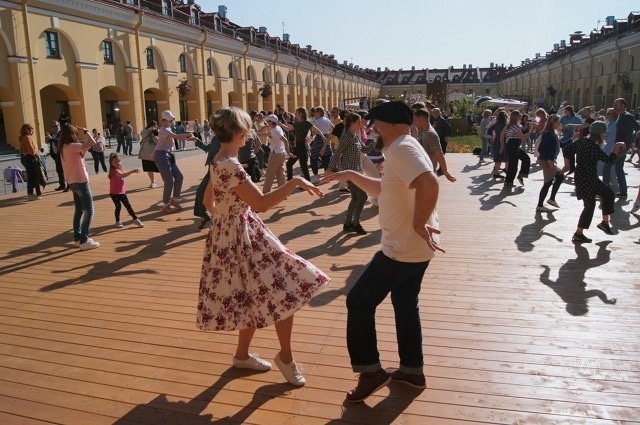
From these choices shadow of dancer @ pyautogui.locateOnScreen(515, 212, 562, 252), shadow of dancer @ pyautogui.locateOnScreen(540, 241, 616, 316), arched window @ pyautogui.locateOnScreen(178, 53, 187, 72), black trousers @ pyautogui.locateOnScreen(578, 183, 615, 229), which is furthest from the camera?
arched window @ pyautogui.locateOnScreen(178, 53, 187, 72)

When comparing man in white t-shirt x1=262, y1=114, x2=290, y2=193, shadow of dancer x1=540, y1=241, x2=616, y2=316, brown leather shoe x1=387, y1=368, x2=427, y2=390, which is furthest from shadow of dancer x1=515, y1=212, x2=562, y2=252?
man in white t-shirt x1=262, y1=114, x2=290, y2=193

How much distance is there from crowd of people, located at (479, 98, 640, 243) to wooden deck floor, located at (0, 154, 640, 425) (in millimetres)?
660

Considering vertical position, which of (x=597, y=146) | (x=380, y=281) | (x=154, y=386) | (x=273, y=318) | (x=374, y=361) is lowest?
(x=154, y=386)

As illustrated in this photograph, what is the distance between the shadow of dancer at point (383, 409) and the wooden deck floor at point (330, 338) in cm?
1

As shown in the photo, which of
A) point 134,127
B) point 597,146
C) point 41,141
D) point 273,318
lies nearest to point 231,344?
point 273,318

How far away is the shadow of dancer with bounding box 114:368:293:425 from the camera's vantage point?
3.17 metres

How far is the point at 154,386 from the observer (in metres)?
3.57

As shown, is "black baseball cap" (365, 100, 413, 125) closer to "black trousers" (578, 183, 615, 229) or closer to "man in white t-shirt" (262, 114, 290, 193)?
"black trousers" (578, 183, 615, 229)

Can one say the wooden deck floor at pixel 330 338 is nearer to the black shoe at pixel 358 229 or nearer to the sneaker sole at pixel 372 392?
the sneaker sole at pixel 372 392

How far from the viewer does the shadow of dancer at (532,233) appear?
6.96 m

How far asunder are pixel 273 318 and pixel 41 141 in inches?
877

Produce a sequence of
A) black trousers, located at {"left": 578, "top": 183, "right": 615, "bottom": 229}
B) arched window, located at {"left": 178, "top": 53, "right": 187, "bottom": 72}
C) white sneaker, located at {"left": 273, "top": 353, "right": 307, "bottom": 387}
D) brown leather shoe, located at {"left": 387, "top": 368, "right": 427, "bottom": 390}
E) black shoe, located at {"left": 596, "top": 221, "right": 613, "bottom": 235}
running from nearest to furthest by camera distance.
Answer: brown leather shoe, located at {"left": 387, "top": 368, "right": 427, "bottom": 390}
white sneaker, located at {"left": 273, "top": 353, "right": 307, "bottom": 387}
black trousers, located at {"left": 578, "top": 183, "right": 615, "bottom": 229}
black shoe, located at {"left": 596, "top": 221, "right": 613, "bottom": 235}
arched window, located at {"left": 178, "top": 53, "right": 187, "bottom": 72}

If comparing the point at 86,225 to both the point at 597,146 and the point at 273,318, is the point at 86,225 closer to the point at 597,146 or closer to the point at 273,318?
the point at 273,318

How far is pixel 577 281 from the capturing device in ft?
17.9
